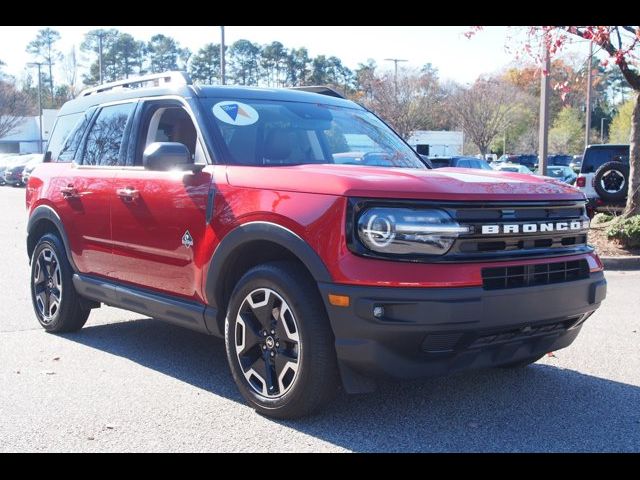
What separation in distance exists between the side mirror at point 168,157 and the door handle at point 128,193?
508mm

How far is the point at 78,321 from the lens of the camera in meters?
6.35

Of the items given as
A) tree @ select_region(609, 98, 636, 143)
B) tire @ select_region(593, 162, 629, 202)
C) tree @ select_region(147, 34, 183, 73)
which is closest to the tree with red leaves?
tire @ select_region(593, 162, 629, 202)

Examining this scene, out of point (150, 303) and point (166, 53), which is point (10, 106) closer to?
point (166, 53)

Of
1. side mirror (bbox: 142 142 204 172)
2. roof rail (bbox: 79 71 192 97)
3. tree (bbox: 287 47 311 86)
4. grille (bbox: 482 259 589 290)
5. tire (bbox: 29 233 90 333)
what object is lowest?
tire (bbox: 29 233 90 333)

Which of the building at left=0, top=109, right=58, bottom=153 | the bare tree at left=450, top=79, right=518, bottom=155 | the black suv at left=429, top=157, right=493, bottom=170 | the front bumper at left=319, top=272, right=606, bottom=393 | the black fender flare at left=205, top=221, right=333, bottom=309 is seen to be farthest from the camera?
the building at left=0, top=109, right=58, bottom=153

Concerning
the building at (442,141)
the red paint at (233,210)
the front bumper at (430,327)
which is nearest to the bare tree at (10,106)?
the building at (442,141)

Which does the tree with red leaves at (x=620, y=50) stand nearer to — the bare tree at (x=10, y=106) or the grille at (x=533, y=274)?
the grille at (x=533, y=274)

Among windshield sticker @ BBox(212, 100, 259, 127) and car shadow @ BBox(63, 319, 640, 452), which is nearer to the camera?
car shadow @ BBox(63, 319, 640, 452)

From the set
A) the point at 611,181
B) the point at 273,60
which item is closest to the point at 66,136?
the point at 611,181

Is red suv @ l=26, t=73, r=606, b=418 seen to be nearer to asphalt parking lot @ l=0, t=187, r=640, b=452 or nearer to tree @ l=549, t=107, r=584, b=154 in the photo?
asphalt parking lot @ l=0, t=187, r=640, b=452

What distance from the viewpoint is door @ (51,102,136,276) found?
564cm

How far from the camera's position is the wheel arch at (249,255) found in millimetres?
3922
